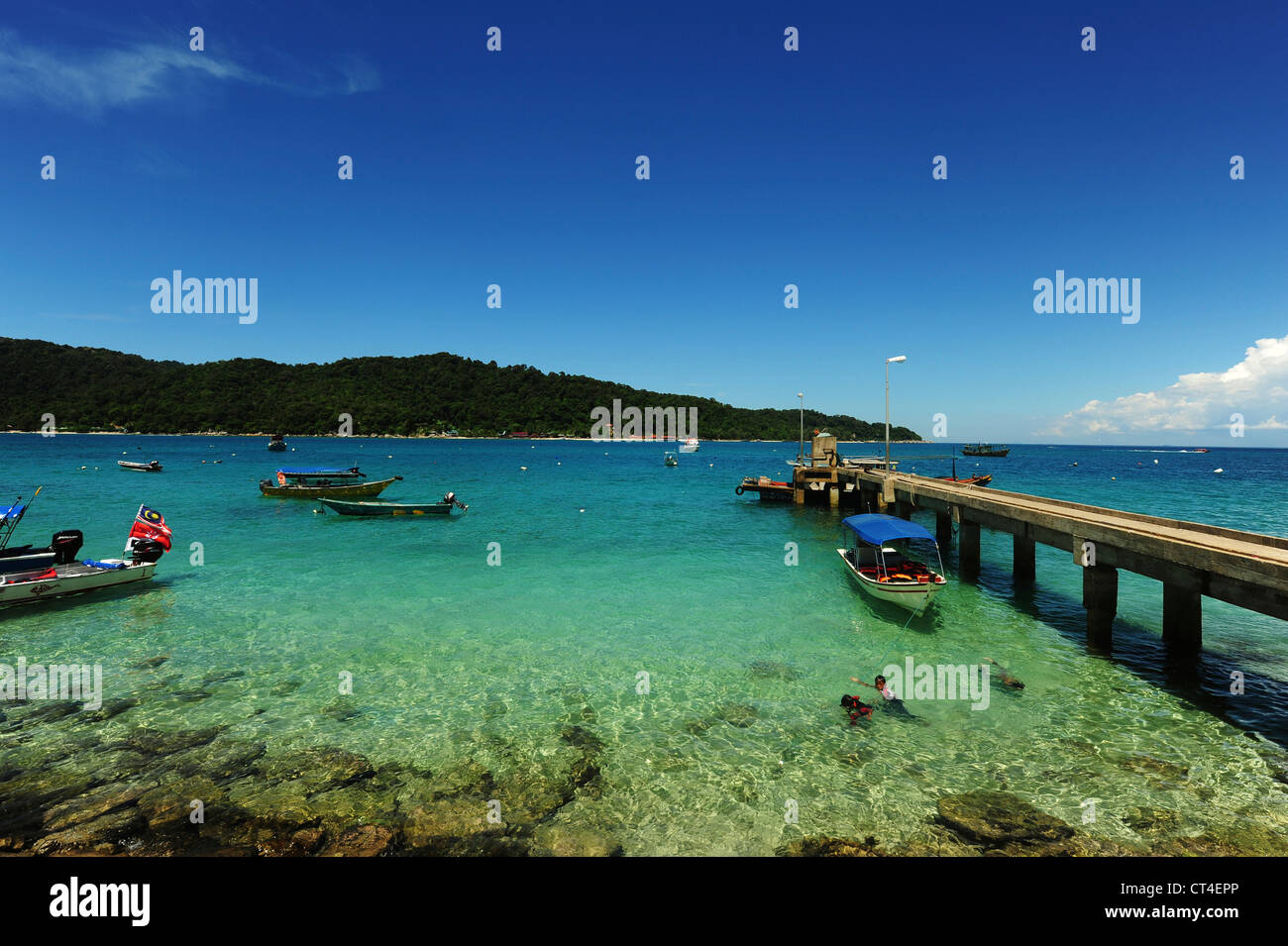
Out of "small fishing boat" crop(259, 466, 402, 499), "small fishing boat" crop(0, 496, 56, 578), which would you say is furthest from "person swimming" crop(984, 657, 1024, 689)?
"small fishing boat" crop(259, 466, 402, 499)

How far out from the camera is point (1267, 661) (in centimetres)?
1409

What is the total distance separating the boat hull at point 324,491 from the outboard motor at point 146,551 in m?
24.3

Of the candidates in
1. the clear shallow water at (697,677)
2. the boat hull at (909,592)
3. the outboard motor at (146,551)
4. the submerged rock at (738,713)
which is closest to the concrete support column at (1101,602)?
the clear shallow water at (697,677)

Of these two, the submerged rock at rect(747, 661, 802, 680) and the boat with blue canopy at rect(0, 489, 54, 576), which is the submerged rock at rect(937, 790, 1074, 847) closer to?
the submerged rock at rect(747, 661, 802, 680)

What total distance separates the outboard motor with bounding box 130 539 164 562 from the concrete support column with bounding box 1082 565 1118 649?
31.3 metres

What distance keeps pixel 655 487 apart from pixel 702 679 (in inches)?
2171

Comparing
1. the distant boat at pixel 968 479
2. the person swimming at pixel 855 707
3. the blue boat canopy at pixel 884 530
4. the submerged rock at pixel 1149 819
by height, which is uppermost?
the distant boat at pixel 968 479

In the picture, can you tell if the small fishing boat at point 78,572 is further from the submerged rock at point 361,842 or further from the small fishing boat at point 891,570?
the small fishing boat at point 891,570

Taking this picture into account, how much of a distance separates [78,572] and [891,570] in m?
28.4

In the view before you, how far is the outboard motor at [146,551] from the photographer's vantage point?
68.5 feet

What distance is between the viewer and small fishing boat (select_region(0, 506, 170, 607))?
17734 mm

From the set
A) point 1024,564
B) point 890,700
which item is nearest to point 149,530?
point 890,700
